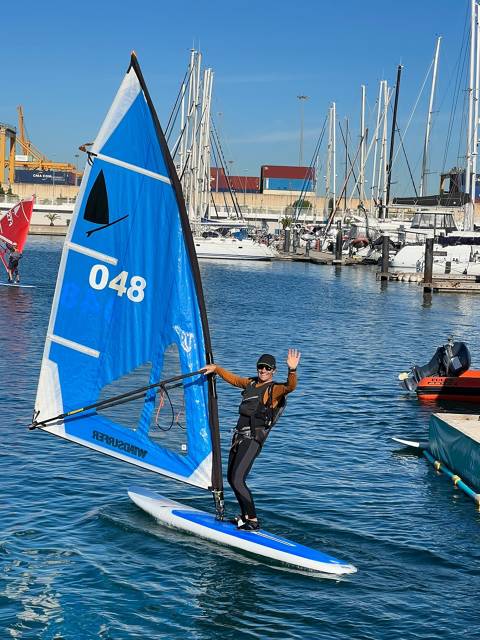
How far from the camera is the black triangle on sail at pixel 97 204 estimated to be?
11.7m

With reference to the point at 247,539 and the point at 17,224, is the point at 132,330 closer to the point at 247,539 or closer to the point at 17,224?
the point at 247,539

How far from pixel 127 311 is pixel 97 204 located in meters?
1.36

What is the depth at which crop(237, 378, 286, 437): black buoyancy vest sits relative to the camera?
37.5 ft

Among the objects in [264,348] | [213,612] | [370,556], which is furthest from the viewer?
[264,348]

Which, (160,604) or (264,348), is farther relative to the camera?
(264,348)

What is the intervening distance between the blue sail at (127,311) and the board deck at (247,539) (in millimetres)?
842

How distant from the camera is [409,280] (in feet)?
222

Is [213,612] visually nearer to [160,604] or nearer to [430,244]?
[160,604]

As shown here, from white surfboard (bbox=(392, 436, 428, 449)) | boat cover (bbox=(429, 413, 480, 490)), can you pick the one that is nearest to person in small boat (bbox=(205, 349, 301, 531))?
boat cover (bbox=(429, 413, 480, 490))

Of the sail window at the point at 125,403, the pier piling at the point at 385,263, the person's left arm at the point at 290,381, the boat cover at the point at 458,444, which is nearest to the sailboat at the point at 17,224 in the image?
the pier piling at the point at 385,263

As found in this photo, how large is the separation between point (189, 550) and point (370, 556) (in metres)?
2.41

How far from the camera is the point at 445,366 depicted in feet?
82.6

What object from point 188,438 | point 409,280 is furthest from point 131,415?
point 409,280

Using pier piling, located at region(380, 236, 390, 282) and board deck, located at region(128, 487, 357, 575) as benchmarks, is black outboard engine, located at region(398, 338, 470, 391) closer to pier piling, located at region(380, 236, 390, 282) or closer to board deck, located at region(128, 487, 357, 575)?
board deck, located at region(128, 487, 357, 575)
